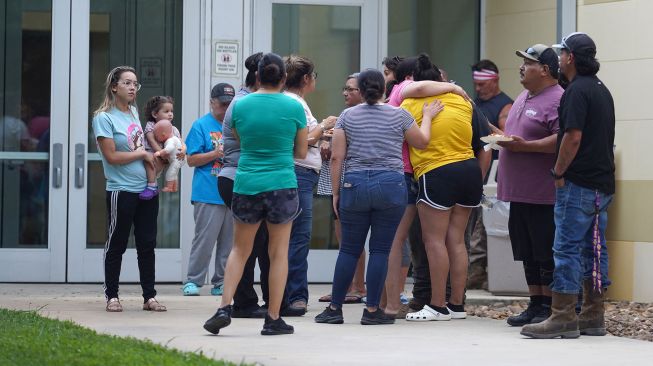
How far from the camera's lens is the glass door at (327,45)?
12.5 metres

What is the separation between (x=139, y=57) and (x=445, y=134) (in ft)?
14.0

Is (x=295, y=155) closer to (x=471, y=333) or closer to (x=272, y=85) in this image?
(x=272, y=85)

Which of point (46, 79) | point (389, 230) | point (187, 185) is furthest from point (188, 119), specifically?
point (389, 230)

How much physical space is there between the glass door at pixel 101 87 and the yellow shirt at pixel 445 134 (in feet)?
12.3

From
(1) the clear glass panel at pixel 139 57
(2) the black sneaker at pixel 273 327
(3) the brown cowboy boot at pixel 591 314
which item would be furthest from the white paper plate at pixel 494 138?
(1) the clear glass panel at pixel 139 57

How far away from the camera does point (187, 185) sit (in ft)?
39.9

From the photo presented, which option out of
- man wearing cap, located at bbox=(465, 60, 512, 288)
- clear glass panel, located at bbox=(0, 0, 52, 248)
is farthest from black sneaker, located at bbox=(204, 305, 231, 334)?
clear glass panel, located at bbox=(0, 0, 52, 248)

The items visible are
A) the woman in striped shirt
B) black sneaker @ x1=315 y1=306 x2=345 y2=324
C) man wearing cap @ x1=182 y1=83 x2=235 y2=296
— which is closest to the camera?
the woman in striped shirt

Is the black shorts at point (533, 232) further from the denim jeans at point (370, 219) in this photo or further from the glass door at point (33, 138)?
the glass door at point (33, 138)

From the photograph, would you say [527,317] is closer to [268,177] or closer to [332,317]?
[332,317]

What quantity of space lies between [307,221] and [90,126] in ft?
11.6

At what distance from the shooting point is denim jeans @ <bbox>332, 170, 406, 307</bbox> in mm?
8656

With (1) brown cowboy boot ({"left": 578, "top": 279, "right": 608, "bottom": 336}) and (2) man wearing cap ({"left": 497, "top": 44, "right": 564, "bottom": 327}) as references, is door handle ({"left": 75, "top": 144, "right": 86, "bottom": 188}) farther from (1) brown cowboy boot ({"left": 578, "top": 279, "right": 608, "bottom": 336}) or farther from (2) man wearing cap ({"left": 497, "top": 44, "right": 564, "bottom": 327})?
(1) brown cowboy boot ({"left": 578, "top": 279, "right": 608, "bottom": 336})

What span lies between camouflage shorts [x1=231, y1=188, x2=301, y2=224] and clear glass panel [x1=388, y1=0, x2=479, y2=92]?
5317 millimetres
